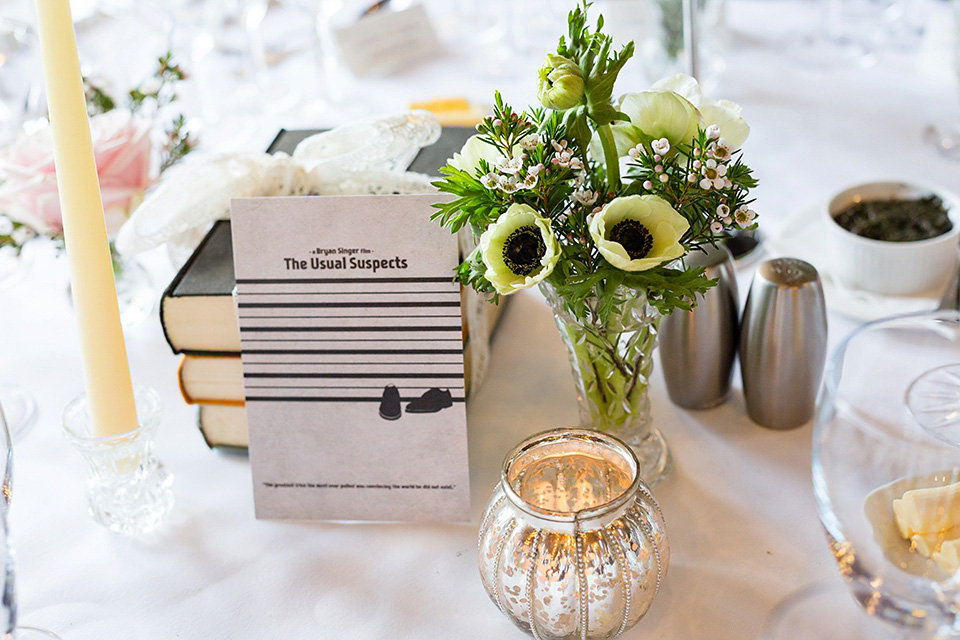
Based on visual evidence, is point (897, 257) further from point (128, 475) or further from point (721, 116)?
point (128, 475)

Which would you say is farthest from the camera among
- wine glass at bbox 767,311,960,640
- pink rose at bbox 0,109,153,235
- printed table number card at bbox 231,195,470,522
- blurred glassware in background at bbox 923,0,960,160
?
blurred glassware in background at bbox 923,0,960,160

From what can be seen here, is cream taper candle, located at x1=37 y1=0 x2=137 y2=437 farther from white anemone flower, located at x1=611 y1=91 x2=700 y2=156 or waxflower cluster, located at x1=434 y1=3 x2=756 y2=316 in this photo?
white anemone flower, located at x1=611 y1=91 x2=700 y2=156

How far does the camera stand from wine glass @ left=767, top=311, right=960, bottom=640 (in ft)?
1.31

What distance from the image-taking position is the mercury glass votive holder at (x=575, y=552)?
0.51 m

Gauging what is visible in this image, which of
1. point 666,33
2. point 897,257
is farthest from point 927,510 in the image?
point 666,33

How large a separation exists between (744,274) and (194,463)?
1.70ft

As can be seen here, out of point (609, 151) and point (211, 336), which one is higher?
point (609, 151)

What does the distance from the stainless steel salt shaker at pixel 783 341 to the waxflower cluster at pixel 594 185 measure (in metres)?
0.11

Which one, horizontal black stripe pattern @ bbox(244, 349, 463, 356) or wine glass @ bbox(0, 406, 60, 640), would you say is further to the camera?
horizontal black stripe pattern @ bbox(244, 349, 463, 356)

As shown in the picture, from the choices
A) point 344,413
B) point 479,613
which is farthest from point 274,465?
point 479,613

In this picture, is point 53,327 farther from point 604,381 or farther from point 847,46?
point 847,46

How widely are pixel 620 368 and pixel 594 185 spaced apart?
134 mm

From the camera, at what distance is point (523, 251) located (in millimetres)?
522

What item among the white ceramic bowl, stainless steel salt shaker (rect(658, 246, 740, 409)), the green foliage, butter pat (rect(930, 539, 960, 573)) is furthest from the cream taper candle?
the white ceramic bowl
